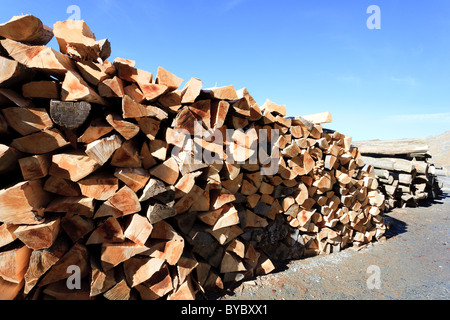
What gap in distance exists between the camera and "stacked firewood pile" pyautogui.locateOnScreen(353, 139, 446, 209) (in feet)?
18.0

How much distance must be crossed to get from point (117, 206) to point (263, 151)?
59.7 inches

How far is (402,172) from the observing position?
564 cm

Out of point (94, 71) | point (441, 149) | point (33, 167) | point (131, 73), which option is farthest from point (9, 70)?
point (441, 149)

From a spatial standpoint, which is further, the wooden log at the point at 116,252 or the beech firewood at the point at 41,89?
the wooden log at the point at 116,252

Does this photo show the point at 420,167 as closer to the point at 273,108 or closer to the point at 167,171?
the point at 273,108

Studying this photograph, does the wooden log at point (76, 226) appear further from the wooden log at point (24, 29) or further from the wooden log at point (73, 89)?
the wooden log at point (24, 29)

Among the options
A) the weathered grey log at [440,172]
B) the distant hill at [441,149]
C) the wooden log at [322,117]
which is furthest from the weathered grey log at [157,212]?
the distant hill at [441,149]

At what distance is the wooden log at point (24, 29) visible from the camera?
138 centimetres

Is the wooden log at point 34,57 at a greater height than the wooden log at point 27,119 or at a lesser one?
greater

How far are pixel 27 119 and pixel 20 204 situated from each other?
509 mm

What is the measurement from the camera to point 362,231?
3678mm

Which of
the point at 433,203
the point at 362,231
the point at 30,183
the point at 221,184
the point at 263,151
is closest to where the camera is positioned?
the point at 30,183

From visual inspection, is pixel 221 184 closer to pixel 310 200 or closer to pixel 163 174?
pixel 163 174
